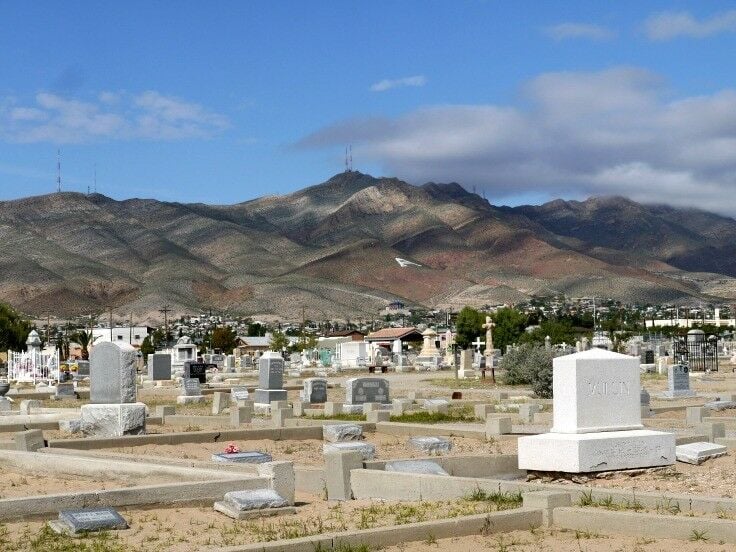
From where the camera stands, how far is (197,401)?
35.5 meters

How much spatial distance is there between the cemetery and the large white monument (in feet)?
0.06

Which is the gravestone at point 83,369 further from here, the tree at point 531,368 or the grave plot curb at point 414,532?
the grave plot curb at point 414,532

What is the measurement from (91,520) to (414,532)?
2.96 m

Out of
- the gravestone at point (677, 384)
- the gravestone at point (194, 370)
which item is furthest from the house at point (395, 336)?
the gravestone at point (677, 384)

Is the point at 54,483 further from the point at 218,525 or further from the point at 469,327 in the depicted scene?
the point at 469,327

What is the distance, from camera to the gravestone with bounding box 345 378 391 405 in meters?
28.2

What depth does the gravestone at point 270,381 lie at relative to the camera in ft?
106

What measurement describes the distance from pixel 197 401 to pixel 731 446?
Result: 70.8 ft

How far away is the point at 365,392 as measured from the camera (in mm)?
28312

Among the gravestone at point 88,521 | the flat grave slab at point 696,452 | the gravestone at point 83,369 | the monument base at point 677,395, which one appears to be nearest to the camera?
the gravestone at point 88,521

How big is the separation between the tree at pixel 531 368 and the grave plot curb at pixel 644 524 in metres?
23.5

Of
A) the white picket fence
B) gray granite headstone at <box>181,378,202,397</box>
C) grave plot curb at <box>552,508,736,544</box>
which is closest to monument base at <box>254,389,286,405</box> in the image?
gray granite headstone at <box>181,378,202,397</box>

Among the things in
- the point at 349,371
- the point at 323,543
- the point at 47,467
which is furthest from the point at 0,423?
the point at 349,371

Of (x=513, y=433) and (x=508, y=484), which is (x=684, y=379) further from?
(x=508, y=484)
